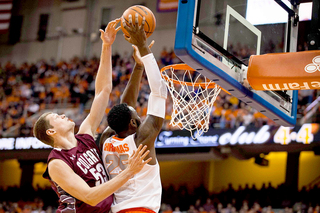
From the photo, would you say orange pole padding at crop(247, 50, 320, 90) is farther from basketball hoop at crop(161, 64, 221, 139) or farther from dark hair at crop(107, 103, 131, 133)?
dark hair at crop(107, 103, 131, 133)

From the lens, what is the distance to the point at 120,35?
17.2m

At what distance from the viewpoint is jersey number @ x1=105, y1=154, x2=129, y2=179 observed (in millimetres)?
2963

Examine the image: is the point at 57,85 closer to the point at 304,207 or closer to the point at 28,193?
the point at 28,193

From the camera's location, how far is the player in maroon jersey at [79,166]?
2598 mm

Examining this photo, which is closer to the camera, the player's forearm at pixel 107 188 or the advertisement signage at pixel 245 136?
the player's forearm at pixel 107 188

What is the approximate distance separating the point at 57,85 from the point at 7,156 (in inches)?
127

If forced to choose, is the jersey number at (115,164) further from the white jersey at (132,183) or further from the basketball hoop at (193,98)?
the basketball hoop at (193,98)

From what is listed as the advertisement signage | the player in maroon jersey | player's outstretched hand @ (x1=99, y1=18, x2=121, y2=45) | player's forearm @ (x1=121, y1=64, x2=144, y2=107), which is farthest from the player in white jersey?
the advertisement signage

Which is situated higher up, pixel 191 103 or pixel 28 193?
pixel 191 103

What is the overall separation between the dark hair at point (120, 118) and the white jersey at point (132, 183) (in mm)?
97

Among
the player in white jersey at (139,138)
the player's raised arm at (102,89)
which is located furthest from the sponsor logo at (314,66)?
the player's raised arm at (102,89)

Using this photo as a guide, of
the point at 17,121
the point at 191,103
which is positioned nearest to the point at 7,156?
the point at 17,121

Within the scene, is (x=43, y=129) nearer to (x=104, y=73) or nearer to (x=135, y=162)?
(x=104, y=73)

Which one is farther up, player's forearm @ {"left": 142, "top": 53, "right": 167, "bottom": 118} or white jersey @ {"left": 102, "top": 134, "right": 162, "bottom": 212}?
player's forearm @ {"left": 142, "top": 53, "right": 167, "bottom": 118}
